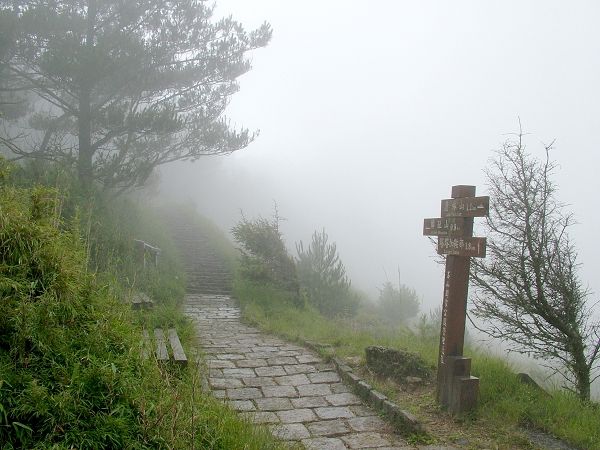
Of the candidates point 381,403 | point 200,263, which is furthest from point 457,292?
point 200,263

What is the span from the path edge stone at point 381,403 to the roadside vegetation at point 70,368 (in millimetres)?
1429

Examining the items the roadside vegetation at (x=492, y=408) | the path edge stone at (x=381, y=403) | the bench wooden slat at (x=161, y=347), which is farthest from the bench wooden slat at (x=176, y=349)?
the roadside vegetation at (x=492, y=408)

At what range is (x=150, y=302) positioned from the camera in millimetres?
8602

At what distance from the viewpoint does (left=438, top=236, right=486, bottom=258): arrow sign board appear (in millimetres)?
4812

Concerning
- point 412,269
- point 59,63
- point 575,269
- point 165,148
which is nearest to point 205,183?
point 412,269

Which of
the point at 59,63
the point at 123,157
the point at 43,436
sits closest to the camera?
the point at 43,436

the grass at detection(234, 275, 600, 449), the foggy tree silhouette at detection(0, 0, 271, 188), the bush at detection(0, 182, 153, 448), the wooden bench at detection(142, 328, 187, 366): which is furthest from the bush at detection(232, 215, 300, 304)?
the bush at detection(0, 182, 153, 448)

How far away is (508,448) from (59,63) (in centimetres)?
1179

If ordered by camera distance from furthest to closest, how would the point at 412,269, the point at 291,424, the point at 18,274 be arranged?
the point at 412,269 → the point at 291,424 → the point at 18,274

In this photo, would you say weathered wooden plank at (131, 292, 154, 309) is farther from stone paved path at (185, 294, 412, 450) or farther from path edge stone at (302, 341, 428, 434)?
path edge stone at (302, 341, 428, 434)

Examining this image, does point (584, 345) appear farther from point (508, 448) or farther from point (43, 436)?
point (43, 436)

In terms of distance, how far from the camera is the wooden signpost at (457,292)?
4738 millimetres

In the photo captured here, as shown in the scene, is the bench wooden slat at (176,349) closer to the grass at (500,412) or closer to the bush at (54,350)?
the bush at (54,350)

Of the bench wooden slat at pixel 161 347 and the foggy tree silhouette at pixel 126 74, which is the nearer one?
the bench wooden slat at pixel 161 347
